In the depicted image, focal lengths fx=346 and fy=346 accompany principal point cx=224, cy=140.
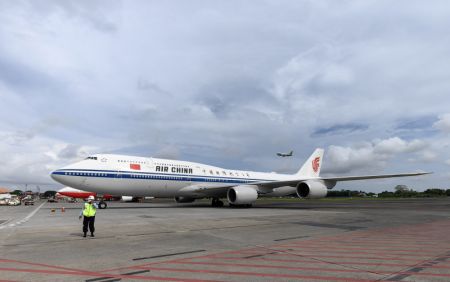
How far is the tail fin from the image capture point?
149ft

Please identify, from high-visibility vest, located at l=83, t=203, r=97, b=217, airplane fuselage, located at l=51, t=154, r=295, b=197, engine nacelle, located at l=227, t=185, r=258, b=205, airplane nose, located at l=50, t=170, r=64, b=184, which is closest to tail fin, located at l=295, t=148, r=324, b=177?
airplane fuselage, located at l=51, t=154, r=295, b=197

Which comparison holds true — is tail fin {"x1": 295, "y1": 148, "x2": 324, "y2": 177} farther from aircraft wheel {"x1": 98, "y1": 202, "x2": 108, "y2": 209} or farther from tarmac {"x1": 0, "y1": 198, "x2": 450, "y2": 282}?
tarmac {"x1": 0, "y1": 198, "x2": 450, "y2": 282}

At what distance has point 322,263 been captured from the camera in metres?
7.80

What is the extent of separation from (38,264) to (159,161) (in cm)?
2299

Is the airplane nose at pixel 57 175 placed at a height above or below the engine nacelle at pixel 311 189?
above

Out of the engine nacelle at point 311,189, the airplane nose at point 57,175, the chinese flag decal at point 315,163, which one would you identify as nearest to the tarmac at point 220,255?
the airplane nose at point 57,175

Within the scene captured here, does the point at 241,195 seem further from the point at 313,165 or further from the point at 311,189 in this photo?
the point at 313,165

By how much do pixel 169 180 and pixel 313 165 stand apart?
22.5 m

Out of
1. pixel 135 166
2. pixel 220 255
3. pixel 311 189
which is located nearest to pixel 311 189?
pixel 311 189

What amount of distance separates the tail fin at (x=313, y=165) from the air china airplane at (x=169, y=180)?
7.91m

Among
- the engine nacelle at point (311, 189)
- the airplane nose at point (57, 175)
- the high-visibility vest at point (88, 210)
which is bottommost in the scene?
→ the high-visibility vest at point (88, 210)

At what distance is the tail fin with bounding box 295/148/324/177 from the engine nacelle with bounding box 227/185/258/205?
612 inches

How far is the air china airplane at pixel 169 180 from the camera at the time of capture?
26344mm

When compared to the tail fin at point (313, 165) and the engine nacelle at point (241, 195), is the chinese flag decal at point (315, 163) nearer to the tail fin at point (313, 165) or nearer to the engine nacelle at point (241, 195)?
the tail fin at point (313, 165)
